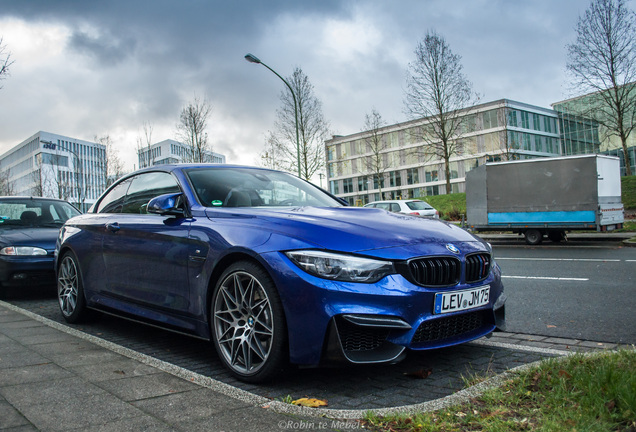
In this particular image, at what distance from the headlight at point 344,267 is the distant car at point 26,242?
5.47 meters

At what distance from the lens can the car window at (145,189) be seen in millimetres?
4402

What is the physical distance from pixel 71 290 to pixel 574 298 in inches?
228

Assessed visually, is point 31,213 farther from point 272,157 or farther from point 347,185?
point 347,185

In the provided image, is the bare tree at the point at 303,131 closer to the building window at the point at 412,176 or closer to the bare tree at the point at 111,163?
the bare tree at the point at 111,163

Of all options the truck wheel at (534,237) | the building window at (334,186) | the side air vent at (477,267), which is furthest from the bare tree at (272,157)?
the building window at (334,186)

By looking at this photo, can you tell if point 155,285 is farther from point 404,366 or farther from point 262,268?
point 404,366

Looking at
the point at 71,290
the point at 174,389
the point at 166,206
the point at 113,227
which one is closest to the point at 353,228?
the point at 174,389

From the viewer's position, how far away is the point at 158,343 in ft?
14.6

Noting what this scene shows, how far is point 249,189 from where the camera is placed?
420 cm

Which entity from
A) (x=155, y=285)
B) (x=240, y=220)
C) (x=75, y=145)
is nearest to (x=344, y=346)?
(x=240, y=220)

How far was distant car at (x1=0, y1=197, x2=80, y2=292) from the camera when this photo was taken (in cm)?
693

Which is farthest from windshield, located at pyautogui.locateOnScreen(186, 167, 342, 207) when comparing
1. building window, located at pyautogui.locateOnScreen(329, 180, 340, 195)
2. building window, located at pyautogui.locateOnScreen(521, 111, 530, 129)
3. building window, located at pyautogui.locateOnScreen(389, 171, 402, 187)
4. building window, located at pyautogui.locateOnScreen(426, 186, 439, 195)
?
building window, located at pyautogui.locateOnScreen(329, 180, 340, 195)

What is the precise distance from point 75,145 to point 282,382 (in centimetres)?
10763

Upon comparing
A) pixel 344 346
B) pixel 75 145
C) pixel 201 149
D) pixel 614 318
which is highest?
pixel 75 145
